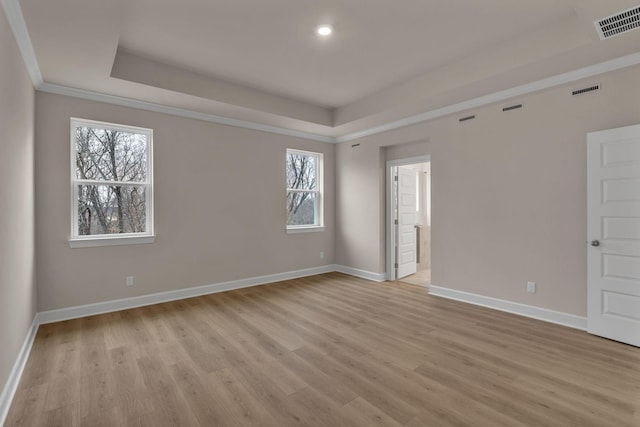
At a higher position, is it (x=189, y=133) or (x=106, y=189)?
(x=189, y=133)

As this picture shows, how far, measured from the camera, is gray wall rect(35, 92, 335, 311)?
3.63 metres

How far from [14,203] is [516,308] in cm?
523

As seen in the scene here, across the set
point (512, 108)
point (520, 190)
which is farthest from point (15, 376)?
point (512, 108)

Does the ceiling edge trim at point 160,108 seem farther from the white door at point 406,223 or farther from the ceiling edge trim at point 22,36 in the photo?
the white door at point 406,223

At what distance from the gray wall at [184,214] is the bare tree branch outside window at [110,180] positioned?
0.56 ft

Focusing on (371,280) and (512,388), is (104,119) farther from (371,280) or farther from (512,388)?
(512,388)

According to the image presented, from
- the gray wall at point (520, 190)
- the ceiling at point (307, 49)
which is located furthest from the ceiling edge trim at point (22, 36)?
the gray wall at point (520, 190)

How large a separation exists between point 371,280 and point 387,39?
3.91 metres

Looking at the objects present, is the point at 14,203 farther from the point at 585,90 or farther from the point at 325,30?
the point at 585,90

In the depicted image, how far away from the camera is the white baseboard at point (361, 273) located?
18.4 ft

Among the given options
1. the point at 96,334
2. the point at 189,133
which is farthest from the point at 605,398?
the point at 189,133

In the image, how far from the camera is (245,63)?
3705mm

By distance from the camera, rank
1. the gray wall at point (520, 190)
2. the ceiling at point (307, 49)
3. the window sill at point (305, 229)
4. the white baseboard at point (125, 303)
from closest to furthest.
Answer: the white baseboard at point (125, 303) → the ceiling at point (307, 49) → the gray wall at point (520, 190) → the window sill at point (305, 229)

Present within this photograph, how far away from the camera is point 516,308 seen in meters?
3.82
